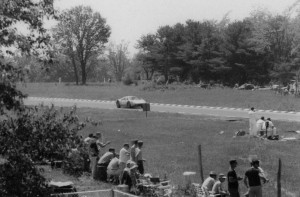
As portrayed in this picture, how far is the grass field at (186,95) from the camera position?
1983 inches

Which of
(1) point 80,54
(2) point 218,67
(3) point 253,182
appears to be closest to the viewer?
(3) point 253,182

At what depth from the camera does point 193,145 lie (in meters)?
29.0

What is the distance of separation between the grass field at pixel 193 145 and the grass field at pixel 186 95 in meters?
9.97

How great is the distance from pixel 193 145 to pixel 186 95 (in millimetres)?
31585

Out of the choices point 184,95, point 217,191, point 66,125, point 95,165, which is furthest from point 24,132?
point 184,95

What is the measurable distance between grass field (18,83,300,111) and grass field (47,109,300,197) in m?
9.97

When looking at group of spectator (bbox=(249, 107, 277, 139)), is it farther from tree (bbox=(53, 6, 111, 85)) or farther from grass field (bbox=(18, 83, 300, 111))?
tree (bbox=(53, 6, 111, 85))

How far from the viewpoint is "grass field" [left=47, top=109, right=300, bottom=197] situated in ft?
74.0

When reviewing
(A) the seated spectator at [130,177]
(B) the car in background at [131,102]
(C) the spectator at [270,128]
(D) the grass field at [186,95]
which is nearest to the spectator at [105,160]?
(A) the seated spectator at [130,177]

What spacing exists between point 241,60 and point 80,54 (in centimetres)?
2504

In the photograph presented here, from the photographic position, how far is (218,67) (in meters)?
73.2

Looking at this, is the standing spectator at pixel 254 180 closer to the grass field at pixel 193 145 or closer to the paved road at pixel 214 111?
the grass field at pixel 193 145

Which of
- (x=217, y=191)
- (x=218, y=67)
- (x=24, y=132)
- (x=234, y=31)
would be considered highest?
(x=234, y=31)

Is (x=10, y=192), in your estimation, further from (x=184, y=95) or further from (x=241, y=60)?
(x=241, y=60)
